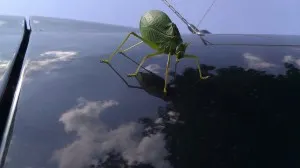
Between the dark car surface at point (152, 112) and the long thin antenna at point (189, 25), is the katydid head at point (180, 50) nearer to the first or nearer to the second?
the dark car surface at point (152, 112)

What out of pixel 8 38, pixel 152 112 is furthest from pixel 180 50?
pixel 8 38

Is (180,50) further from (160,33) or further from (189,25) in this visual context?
(189,25)

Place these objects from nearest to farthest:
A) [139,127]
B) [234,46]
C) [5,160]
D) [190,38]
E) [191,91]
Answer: [5,160] < [139,127] < [191,91] < [234,46] < [190,38]

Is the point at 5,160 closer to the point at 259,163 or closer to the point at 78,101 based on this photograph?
the point at 78,101

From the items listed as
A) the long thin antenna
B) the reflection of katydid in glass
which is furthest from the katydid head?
the long thin antenna

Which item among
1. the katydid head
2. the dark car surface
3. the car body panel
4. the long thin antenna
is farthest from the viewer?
the long thin antenna

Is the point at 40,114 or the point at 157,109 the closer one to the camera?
the point at 40,114

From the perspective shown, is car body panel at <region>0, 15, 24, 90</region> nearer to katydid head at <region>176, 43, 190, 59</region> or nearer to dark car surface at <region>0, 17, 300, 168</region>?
dark car surface at <region>0, 17, 300, 168</region>

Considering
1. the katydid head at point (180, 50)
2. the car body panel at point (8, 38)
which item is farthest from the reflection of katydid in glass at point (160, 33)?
the car body panel at point (8, 38)

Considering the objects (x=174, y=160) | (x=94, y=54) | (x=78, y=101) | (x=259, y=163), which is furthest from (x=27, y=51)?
(x=259, y=163)
